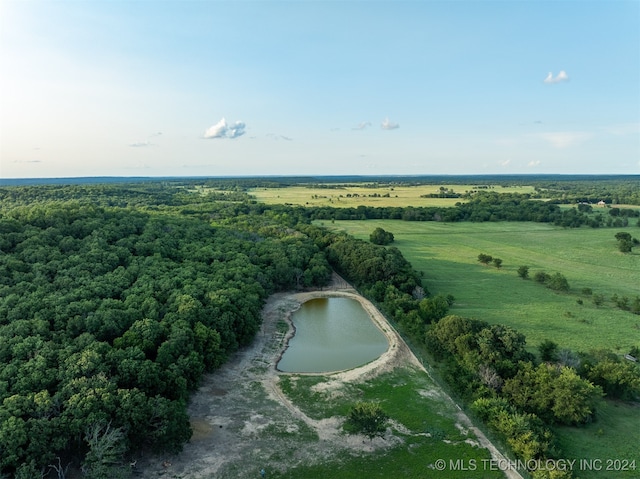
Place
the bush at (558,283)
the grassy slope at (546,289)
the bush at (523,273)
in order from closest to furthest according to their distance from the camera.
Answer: the grassy slope at (546,289) → the bush at (558,283) → the bush at (523,273)

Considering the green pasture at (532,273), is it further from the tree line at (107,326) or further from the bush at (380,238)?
the tree line at (107,326)

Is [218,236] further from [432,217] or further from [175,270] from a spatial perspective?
[432,217]

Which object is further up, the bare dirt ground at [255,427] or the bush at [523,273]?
the bush at [523,273]

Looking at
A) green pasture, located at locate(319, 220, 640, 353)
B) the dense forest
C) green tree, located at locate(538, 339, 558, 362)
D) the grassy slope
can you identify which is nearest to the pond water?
the dense forest

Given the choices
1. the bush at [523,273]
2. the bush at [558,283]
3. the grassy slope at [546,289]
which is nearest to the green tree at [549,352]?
the grassy slope at [546,289]

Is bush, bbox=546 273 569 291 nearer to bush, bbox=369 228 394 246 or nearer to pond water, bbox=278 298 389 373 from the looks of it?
pond water, bbox=278 298 389 373

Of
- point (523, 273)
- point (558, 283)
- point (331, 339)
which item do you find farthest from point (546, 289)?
point (331, 339)
